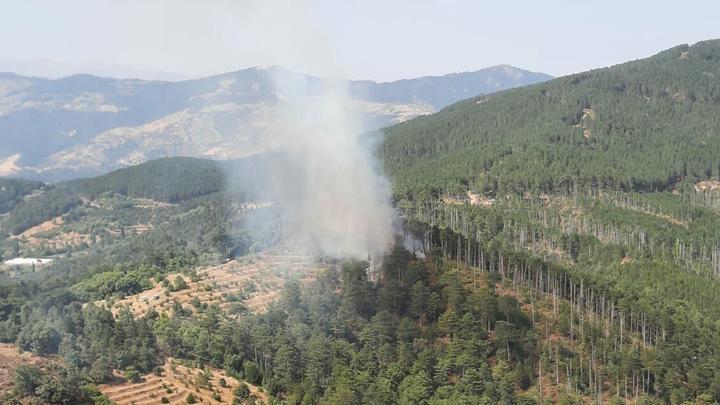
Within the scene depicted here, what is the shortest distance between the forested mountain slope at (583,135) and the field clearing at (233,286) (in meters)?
44.6

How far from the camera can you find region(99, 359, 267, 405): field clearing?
46.8 metres

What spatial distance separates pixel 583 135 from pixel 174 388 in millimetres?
123903

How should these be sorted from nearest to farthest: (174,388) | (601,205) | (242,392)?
(174,388), (242,392), (601,205)

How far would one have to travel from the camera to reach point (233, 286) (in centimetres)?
7344

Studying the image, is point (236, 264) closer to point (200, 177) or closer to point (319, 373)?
point (319, 373)

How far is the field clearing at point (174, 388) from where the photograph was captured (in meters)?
46.8

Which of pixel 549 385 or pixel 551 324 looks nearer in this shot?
pixel 549 385

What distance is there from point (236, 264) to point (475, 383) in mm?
41122

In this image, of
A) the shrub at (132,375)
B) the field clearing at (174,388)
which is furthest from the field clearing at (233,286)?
the shrub at (132,375)

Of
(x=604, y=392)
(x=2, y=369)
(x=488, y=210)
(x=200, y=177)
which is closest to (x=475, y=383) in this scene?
(x=604, y=392)

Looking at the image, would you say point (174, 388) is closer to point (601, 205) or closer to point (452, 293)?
point (452, 293)

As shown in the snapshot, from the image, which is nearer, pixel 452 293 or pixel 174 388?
pixel 174 388

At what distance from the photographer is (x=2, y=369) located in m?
45.5

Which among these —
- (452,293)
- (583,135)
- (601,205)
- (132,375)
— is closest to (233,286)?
(132,375)
